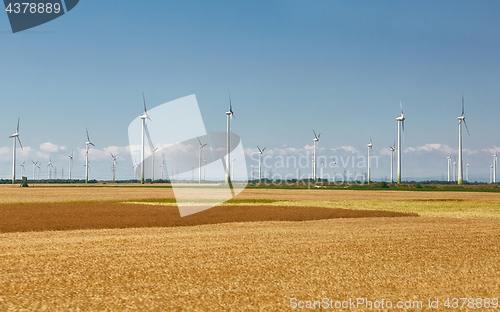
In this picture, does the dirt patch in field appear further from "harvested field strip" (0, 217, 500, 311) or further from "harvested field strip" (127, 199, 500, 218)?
"harvested field strip" (127, 199, 500, 218)

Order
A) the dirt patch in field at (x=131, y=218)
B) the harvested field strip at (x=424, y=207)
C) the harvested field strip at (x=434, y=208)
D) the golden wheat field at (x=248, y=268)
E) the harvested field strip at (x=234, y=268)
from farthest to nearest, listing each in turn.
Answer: the harvested field strip at (x=424, y=207)
the harvested field strip at (x=434, y=208)
the dirt patch in field at (x=131, y=218)
the harvested field strip at (x=234, y=268)
the golden wheat field at (x=248, y=268)

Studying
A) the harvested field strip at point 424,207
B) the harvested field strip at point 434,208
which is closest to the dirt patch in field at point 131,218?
the harvested field strip at point 434,208

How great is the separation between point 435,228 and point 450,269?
15492 mm

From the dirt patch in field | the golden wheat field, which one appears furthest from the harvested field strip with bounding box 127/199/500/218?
the golden wheat field

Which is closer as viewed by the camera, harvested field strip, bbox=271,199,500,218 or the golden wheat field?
the golden wheat field

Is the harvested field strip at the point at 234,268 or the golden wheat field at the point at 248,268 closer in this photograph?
the golden wheat field at the point at 248,268

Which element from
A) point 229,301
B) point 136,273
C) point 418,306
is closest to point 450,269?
point 418,306

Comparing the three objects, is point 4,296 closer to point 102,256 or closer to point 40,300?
point 40,300

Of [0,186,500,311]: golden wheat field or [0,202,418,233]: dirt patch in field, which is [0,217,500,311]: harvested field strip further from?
[0,202,418,233]: dirt patch in field

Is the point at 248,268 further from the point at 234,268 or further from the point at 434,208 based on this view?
the point at 434,208

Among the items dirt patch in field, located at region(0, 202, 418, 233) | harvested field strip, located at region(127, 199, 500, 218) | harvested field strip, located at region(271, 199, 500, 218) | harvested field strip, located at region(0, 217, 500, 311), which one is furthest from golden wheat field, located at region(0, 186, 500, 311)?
harvested field strip, located at region(127, 199, 500, 218)

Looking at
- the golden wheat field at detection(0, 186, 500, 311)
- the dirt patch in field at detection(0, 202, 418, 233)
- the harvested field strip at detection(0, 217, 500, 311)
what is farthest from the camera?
the dirt patch in field at detection(0, 202, 418, 233)

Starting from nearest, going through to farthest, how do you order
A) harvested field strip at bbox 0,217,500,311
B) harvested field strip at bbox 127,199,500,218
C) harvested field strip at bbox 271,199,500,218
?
harvested field strip at bbox 0,217,500,311 → harvested field strip at bbox 271,199,500,218 → harvested field strip at bbox 127,199,500,218

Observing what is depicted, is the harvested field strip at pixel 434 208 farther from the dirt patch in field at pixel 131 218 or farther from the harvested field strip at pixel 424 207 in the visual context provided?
the dirt patch in field at pixel 131 218
